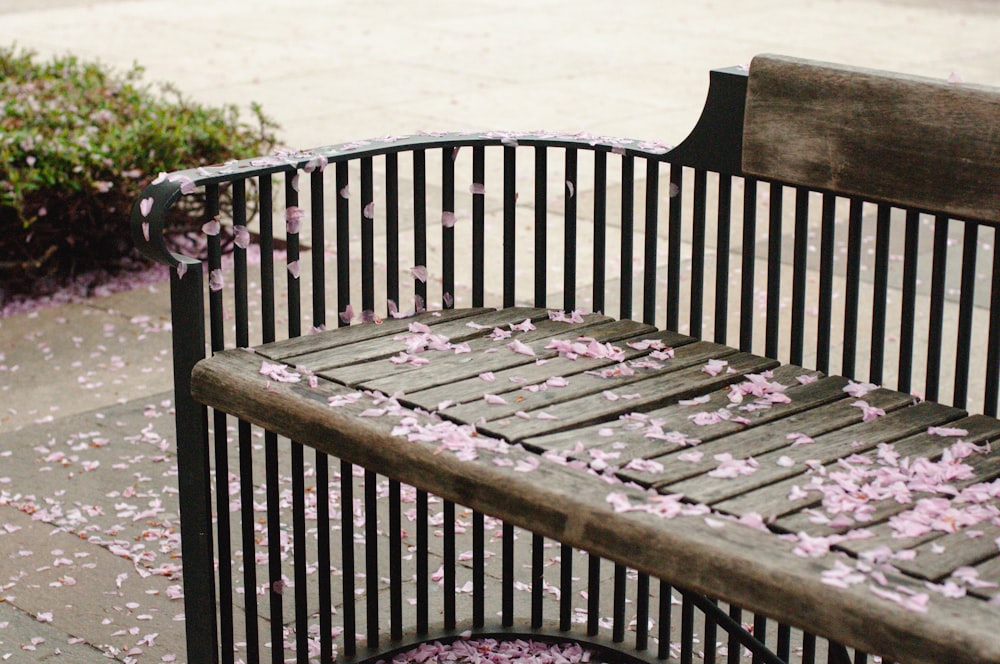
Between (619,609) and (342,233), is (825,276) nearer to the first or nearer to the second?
(619,609)

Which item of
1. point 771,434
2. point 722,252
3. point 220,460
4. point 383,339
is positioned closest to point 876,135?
point 722,252

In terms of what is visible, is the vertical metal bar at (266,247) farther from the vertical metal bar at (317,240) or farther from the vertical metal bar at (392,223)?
the vertical metal bar at (392,223)

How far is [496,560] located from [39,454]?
1.44 meters

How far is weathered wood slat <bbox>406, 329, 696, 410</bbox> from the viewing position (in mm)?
2574

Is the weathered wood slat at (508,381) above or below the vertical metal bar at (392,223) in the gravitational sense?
below

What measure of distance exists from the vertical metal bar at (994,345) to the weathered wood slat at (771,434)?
0.16m

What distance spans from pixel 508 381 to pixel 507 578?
0.60 metres

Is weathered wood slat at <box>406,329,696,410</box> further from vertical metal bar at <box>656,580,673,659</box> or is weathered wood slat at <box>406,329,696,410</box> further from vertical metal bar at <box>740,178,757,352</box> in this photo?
vertical metal bar at <box>656,580,673,659</box>

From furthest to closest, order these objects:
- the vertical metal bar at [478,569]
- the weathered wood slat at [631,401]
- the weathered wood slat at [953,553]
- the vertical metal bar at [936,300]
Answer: the vertical metal bar at [478,569] → the vertical metal bar at [936,300] → the weathered wood slat at [631,401] → the weathered wood slat at [953,553]

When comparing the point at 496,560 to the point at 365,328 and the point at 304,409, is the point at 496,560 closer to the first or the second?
the point at 365,328

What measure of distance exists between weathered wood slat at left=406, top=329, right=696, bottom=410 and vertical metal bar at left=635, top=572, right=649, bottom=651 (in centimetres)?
50

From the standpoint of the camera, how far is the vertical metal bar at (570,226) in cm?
306

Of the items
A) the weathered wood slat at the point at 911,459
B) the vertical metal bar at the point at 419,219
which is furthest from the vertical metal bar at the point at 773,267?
the vertical metal bar at the point at 419,219

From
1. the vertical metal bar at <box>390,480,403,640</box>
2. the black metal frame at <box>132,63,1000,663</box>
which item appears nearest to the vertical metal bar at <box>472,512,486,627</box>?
the black metal frame at <box>132,63,1000,663</box>
